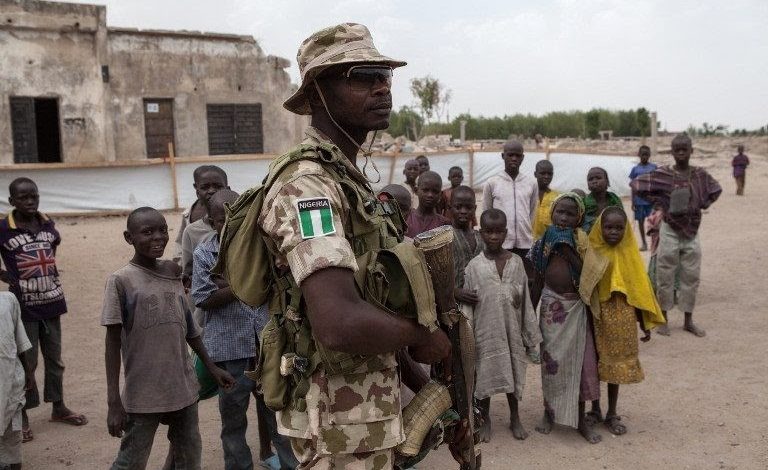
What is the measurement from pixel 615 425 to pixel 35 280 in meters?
3.88

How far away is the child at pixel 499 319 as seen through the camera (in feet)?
13.5

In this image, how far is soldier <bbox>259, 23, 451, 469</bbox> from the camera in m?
1.47

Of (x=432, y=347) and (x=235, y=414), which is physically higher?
(x=432, y=347)

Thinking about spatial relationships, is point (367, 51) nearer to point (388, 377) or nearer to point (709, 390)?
point (388, 377)

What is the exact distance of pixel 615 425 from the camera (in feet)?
13.9

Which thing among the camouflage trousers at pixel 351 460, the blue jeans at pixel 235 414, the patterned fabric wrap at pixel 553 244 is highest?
the patterned fabric wrap at pixel 553 244

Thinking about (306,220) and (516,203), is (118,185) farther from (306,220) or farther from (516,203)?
(306,220)

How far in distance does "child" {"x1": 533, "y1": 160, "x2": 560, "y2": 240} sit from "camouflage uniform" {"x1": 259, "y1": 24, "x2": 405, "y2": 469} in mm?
4139

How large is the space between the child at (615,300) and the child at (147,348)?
2470 mm

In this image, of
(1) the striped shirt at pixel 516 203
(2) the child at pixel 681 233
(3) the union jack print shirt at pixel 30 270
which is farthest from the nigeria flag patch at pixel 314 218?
(2) the child at pixel 681 233

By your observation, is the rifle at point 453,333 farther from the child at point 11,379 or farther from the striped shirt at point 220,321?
the child at point 11,379

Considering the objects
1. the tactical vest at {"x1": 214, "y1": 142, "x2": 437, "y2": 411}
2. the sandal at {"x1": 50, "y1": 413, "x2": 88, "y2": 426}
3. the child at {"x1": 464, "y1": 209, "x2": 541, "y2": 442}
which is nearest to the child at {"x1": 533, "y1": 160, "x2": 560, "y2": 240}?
the child at {"x1": 464, "y1": 209, "x2": 541, "y2": 442}

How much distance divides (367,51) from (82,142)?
17.1m

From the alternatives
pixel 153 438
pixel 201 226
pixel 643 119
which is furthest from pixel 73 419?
pixel 643 119
